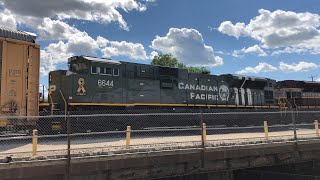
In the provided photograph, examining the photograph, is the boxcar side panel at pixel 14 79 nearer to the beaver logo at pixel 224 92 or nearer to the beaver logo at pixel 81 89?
the beaver logo at pixel 81 89

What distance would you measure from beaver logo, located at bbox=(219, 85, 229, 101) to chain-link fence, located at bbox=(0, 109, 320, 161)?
186cm

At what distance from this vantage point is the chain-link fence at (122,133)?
880 centimetres

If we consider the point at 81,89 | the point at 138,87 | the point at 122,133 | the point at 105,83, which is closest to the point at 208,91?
the point at 138,87

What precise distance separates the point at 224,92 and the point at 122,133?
938 cm

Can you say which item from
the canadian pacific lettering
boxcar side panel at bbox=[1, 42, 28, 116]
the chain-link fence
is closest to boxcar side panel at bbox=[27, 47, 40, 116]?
boxcar side panel at bbox=[1, 42, 28, 116]

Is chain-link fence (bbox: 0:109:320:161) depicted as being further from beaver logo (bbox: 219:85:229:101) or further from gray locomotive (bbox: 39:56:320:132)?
beaver logo (bbox: 219:85:229:101)

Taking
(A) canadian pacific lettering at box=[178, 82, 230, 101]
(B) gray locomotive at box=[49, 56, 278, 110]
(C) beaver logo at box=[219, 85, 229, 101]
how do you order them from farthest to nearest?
(C) beaver logo at box=[219, 85, 229, 101] < (A) canadian pacific lettering at box=[178, 82, 230, 101] < (B) gray locomotive at box=[49, 56, 278, 110]

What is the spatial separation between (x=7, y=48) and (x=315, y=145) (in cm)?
1177

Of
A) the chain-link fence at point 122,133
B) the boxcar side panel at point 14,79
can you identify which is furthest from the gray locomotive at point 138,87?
the boxcar side panel at point 14,79

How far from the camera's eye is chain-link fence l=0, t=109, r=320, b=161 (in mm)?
8805

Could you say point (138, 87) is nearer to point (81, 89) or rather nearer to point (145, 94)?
point (145, 94)

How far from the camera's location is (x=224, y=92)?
2283 cm

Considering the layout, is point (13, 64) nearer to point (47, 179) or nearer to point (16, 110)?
point (16, 110)

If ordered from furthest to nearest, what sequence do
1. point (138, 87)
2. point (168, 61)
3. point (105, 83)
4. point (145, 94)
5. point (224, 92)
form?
point (168, 61) < point (224, 92) < point (145, 94) < point (138, 87) < point (105, 83)
